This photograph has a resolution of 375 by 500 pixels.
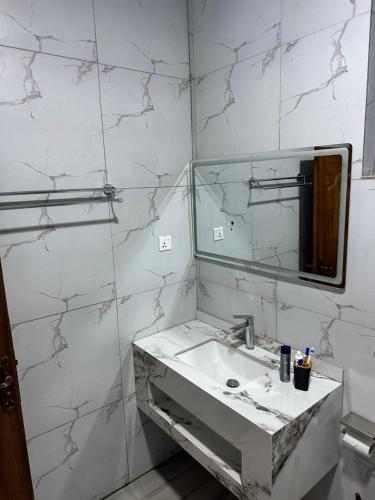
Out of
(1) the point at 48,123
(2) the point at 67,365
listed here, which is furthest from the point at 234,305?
(1) the point at 48,123

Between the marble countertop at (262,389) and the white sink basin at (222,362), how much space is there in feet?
0.10

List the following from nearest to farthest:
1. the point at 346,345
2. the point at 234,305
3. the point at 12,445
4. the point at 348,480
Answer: the point at 12,445
the point at 346,345
the point at 348,480
the point at 234,305

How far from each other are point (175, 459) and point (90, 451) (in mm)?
636

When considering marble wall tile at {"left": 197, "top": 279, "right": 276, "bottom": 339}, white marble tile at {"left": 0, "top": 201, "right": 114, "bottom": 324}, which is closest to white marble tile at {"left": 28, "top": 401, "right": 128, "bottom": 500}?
white marble tile at {"left": 0, "top": 201, "right": 114, "bottom": 324}

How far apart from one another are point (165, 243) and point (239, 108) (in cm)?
81

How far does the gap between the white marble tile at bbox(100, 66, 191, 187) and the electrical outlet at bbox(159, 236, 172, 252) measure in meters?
0.30

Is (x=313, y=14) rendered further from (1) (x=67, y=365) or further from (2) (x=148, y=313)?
(1) (x=67, y=365)

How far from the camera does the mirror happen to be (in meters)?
1.40

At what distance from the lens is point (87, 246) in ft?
5.53

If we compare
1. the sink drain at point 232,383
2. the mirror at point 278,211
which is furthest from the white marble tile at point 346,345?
the sink drain at point 232,383

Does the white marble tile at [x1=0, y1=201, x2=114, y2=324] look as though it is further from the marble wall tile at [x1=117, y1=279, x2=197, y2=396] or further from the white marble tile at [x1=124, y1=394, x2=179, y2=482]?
the white marble tile at [x1=124, y1=394, x2=179, y2=482]

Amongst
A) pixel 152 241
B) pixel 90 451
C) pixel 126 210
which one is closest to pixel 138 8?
pixel 126 210

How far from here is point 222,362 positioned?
188cm

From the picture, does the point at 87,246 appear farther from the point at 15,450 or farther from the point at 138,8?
the point at 138,8
